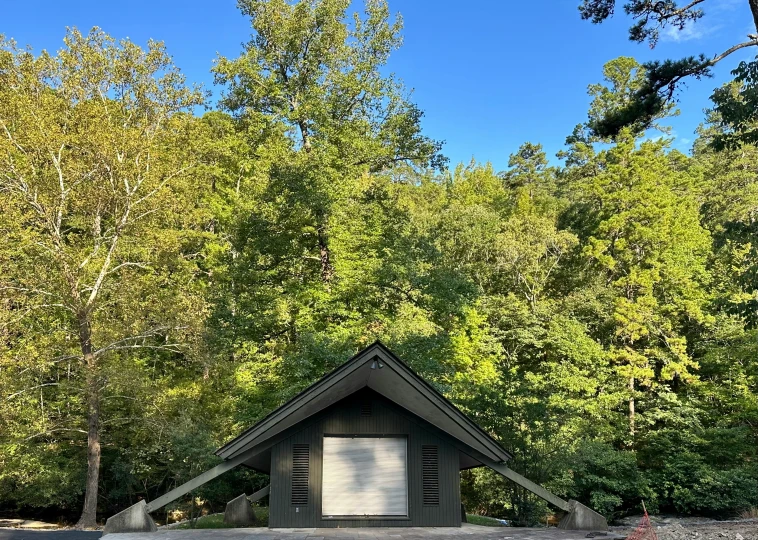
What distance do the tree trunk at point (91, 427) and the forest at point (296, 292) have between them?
0.25ft

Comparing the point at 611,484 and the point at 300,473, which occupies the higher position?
the point at 300,473

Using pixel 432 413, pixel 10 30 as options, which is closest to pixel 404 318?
pixel 432 413

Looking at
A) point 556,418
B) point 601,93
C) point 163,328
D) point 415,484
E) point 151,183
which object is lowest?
point 415,484

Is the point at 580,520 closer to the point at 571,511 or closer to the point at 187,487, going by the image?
the point at 571,511

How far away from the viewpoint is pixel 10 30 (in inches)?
781

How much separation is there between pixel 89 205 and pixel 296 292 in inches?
308

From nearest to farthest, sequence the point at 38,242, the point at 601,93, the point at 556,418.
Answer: the point at 556,418, the point at 38,242, the point at 601,93

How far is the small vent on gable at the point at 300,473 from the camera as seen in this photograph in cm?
985

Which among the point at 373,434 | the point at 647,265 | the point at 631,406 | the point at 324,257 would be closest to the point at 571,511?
the point at 373,434

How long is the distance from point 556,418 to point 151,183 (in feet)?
49.8

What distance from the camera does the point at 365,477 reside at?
10078 millimetres

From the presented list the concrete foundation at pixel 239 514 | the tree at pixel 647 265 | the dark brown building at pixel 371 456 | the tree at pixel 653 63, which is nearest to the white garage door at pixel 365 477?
the dark brown building at pixel 371 456

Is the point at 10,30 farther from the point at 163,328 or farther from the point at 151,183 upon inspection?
the point at 163,328

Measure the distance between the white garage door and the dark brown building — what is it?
18 millimetres
